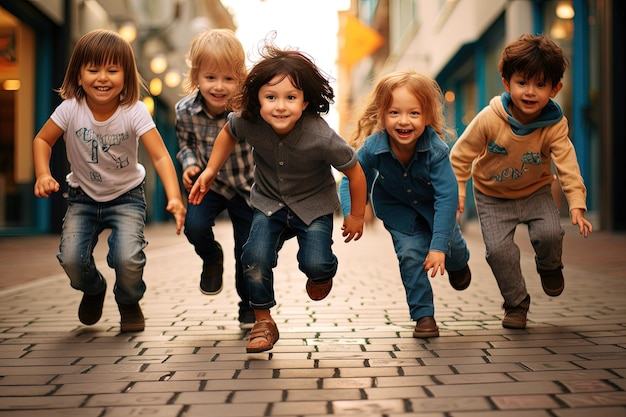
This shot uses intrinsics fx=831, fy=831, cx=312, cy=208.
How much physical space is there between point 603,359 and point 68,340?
244 cm

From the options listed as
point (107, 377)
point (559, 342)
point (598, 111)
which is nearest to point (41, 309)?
point (107, 377)

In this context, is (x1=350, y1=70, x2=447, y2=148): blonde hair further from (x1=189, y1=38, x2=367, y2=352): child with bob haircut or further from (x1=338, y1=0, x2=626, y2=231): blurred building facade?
(x1=338, y1=0, x2=626, y2=231): blurred building facade

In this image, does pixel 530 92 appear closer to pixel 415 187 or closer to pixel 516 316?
pixel 415 187

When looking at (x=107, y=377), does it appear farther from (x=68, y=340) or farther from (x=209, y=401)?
(x=68, y=340)

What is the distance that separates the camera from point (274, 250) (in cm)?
383

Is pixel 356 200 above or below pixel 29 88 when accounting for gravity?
below

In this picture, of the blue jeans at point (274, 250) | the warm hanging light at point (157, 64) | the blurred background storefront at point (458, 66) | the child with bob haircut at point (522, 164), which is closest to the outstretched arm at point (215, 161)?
the blue jeans at point (274, 250)

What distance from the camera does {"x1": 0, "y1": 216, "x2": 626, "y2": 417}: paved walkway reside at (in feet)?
8.84

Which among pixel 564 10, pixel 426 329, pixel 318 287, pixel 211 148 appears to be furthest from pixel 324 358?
pixel 564 10

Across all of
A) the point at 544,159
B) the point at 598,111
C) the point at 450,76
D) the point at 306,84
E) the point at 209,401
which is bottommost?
the point at 209,401

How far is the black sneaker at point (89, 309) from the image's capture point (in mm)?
4375

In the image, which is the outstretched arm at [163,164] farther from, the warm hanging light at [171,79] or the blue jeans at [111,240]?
the warm hanging light at [171,79]

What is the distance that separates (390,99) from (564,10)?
10216mm

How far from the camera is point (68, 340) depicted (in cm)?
401
